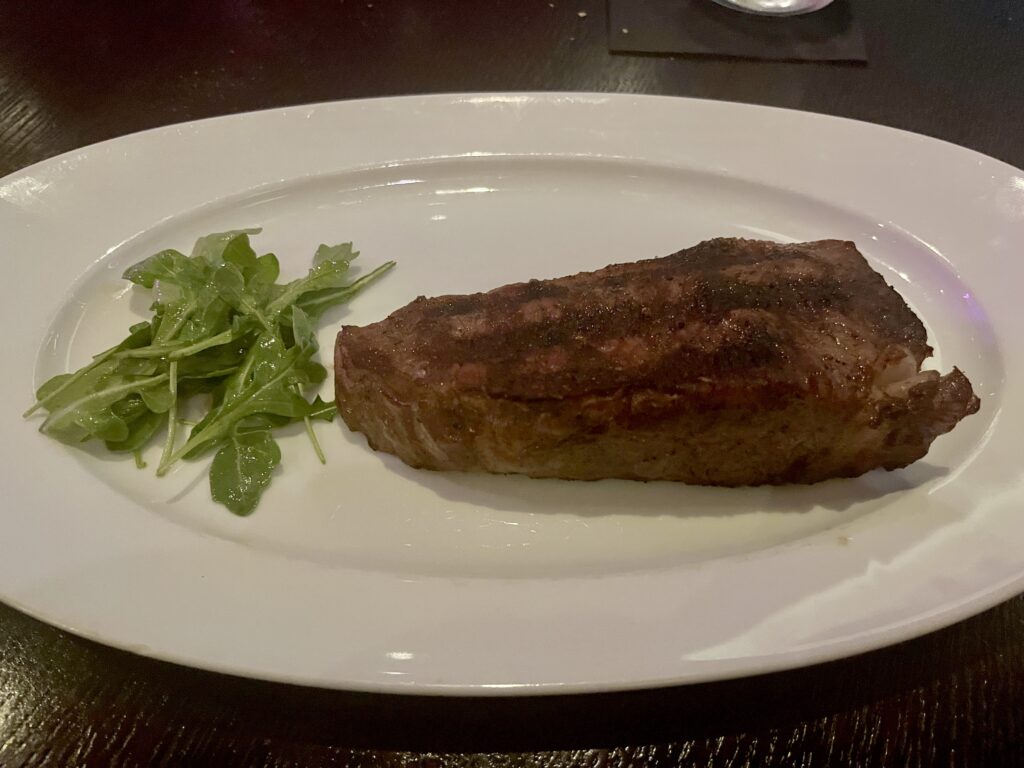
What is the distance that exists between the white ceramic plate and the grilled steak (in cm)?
18

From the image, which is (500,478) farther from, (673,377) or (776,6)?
(776,6)

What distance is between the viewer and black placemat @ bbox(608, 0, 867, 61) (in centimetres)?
421

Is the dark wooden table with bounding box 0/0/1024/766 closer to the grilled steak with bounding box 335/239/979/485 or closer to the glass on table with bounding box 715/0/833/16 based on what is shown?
the glass on table with bounding box 715/0/833/16

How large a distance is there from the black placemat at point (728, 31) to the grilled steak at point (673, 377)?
2.45 meters

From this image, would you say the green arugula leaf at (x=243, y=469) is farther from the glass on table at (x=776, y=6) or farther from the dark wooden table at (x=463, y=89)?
the glass on table at (x=776, y=6)

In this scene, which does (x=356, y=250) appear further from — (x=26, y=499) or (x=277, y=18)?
(x=277, y=18)

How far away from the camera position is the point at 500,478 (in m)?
2.38

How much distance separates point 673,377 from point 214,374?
161cm

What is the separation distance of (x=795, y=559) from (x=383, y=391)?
1.32 m

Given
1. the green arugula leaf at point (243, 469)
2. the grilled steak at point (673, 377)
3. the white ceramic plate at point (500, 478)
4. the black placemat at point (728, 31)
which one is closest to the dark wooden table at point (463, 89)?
the black placemat at point (728, 31)

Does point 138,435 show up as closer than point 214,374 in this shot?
Yes

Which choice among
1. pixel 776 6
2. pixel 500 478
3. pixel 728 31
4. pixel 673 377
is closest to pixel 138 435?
pixel 500 478

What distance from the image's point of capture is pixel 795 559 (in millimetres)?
1976

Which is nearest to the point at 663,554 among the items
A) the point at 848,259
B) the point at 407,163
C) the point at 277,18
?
the point at 848,259
